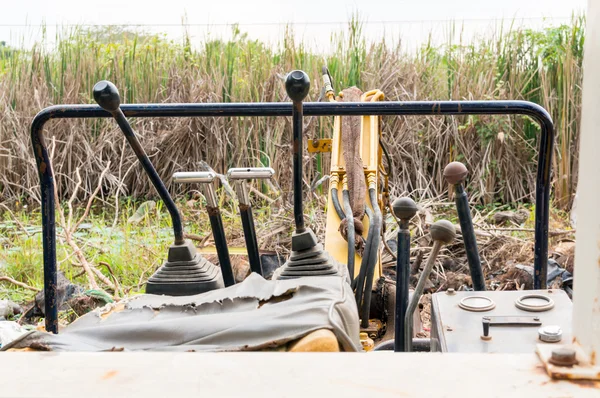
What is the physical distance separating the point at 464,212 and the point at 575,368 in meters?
0.88

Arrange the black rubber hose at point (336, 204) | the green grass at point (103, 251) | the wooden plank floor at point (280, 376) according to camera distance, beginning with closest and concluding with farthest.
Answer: the wooden plank floor at point (280, 376), the black rubber hose at point (336, 204), the green grass at point (103, 251)

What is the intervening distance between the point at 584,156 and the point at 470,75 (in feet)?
20.2

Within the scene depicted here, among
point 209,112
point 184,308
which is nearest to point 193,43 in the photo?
point 209,112

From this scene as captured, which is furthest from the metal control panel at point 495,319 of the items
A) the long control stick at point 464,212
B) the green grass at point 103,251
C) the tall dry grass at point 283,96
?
the tall dry grass at point 283,96

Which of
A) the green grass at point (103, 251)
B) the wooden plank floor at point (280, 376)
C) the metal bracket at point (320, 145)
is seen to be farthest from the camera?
the green grass at point (103, 251)

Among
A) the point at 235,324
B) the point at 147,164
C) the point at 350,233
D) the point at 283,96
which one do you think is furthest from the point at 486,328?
the point at 283,96

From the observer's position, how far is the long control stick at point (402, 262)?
49.8 inches

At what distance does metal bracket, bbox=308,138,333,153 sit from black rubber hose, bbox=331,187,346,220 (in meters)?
0.26

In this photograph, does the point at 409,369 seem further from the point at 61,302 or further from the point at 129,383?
the point at 61,302

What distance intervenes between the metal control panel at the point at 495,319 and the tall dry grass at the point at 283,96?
4447mm

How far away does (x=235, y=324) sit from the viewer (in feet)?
3.52

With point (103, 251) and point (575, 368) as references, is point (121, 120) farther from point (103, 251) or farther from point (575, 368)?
point (103, 251)

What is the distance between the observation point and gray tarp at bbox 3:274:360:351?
3.30ft

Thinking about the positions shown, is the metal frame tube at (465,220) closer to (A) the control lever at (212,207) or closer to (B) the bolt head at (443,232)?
(B) the bolt head at (443,232)
